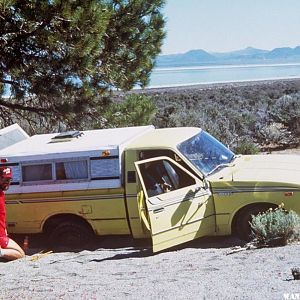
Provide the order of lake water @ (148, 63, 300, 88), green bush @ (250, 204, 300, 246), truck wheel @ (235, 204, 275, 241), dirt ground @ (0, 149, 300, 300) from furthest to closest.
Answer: lake water @ (148, 63, 300, 88) < truck wheel @ (235, 204, 275, 241) < green bush @ (250, 204, 300, 246) < dirt ground @ (0, 149, 300, 300)

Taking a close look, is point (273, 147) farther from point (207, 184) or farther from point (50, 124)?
point (207, 184)

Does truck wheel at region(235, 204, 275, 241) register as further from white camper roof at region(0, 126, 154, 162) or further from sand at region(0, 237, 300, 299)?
white camper roof at region(0, 126, 154, 162)

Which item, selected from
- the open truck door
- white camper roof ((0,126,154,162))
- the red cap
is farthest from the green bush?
the red cap

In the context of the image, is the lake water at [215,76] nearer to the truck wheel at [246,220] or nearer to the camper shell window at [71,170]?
the camper shell window at [71,170]

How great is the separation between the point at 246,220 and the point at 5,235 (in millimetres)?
3213

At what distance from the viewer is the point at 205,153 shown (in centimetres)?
892

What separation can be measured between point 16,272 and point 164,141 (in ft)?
9.07

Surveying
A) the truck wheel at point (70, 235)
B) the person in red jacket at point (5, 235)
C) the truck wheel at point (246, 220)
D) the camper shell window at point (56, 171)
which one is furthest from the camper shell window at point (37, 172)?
the truck wheel at point (246, 220)

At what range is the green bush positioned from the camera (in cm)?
747

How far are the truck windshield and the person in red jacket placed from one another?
7.90 ft

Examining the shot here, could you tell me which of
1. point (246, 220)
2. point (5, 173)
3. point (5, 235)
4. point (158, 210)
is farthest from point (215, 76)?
point (5, 235)

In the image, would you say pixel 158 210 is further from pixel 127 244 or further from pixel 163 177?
pixel 127 244

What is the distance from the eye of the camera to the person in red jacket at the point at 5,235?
7965 millimetres

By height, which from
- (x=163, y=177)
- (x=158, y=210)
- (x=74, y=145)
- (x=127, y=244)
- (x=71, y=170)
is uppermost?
(x=74, y=145)
